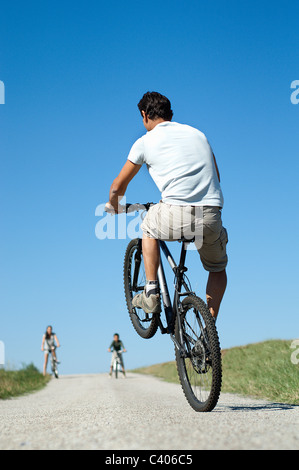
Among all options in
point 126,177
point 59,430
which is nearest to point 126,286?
point 126,177

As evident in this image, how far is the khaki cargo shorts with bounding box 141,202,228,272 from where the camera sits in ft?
12.9

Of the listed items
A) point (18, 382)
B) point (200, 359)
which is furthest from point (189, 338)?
point (18, 382)

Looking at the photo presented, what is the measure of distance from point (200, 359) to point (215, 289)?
0.68 m

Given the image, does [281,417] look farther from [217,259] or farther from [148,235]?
[148,235]

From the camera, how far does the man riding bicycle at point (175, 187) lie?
12.9 ft

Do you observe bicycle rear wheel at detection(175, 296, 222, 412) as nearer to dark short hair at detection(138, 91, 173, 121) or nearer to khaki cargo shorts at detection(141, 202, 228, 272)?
khaki cargo shorts at detection(141, 202, 228, 272)

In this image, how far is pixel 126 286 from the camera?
5.84 meters

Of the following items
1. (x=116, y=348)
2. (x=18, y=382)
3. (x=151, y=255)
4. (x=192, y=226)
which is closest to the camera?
(x=192, y=226)

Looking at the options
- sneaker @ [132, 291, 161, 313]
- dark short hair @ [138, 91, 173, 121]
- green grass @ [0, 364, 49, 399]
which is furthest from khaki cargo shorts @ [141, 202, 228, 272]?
green grass @ [0, 364, 49, 399]

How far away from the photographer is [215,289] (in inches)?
175

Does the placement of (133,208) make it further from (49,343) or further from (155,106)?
(49,343)

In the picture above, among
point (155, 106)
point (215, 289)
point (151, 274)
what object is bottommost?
point (215, 289)

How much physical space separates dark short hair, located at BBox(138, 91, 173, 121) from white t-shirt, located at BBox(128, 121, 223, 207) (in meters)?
0.24
